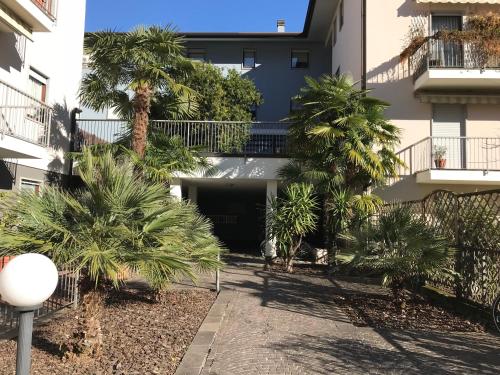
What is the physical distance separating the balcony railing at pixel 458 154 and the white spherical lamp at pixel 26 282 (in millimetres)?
14162

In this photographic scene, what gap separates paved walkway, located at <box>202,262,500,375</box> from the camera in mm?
5445

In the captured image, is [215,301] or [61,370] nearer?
[61,370]

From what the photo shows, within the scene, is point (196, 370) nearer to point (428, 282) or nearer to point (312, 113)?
point (428, 282)

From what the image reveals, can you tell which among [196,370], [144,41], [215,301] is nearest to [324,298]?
[215,301]

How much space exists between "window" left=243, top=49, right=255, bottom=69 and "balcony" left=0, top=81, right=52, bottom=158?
1340 centimetres

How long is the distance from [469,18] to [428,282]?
33.6ft

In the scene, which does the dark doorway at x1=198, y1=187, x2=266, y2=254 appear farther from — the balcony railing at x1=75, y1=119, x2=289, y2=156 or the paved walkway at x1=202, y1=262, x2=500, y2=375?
the paved walkway at x1=202, y1=262, x2=500, y2=375

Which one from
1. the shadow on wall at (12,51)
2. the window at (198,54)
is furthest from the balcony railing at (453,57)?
the window at (198,54)

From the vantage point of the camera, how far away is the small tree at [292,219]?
13.6 m

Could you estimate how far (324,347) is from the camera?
6219mm

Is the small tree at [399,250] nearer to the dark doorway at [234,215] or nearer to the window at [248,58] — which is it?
the dark doorway at [234,215]

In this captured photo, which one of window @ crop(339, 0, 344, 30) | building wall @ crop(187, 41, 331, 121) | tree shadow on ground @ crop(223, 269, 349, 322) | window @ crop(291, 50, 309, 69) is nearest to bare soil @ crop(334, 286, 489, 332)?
A: tree shadow on ground @ crop(223, 269, 349, 322)

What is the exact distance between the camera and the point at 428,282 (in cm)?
1066

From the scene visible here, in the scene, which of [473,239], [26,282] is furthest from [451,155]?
[26,282]
